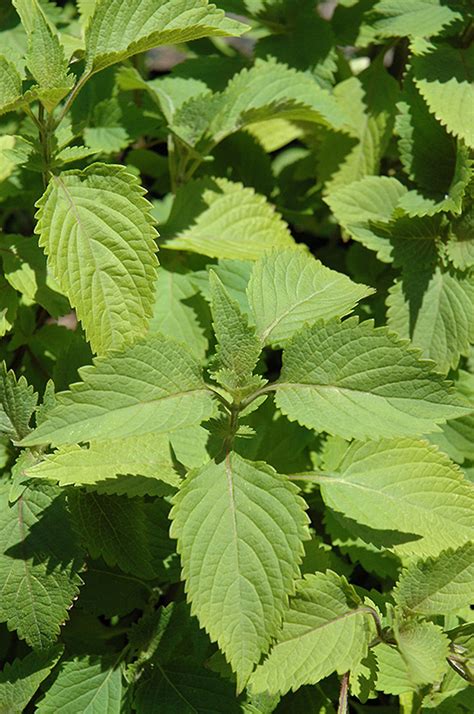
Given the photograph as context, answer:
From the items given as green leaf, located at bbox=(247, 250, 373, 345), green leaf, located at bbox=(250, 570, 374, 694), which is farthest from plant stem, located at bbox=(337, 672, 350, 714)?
green leaf, located at bbox=(247, 250, 373, 345)

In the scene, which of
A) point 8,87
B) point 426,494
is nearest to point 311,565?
point 426,494

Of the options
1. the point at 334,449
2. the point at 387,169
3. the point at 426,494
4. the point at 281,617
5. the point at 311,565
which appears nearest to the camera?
the point at 281,617

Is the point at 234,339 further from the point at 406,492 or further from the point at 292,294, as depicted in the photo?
the point at 406,492

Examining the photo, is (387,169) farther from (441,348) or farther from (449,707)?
(449,707)

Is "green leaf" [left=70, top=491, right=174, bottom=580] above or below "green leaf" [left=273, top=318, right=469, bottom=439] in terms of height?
below

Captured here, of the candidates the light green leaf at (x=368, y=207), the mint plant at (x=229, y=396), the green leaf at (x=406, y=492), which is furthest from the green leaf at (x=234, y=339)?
the light green leaf at (x=368, y=207)

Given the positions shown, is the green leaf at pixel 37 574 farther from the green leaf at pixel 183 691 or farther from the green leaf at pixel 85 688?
the green leaf at pixel 183 691

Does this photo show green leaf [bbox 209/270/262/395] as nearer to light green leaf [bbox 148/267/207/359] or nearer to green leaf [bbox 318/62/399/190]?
light green leaf [bbox 148/267/207/359]
